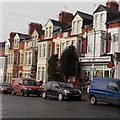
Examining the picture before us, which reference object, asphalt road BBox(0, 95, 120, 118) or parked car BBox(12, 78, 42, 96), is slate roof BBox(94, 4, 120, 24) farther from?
asphalt road BBox(0, 95, 120, 118)

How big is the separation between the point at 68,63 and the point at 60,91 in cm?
1184

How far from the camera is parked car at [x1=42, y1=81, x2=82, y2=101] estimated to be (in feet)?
84.1

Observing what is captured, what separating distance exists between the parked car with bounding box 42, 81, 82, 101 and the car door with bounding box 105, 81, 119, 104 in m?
4.72

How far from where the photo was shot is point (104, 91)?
2183cm

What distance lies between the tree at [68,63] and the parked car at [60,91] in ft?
32.1

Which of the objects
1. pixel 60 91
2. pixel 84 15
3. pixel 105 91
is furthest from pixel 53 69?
pixel 105 91

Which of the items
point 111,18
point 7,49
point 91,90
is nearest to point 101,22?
point 111,18

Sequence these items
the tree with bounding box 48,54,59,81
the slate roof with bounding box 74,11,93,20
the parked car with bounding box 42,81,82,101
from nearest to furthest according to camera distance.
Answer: the parked car with bounding box 42,81,82,101 → the tree with bounding box 48,54,59,81 → the slate roof with bounding box 74,11,93,20

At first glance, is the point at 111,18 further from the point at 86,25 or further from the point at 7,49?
the point at 7,49

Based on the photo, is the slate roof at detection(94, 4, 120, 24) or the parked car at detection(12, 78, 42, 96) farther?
the slate roof at detection(94, 4, 120, 24)

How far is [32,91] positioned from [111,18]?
1272cm

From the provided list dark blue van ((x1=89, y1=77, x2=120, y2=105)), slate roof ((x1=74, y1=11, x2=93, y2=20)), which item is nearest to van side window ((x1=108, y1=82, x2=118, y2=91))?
dark blue van ((x1=89, y1=77, x2=120, y2=105))

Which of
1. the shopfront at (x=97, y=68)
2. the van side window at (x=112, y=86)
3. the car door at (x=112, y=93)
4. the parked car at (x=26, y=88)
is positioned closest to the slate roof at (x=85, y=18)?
the shopfront at (x=97, y=68)

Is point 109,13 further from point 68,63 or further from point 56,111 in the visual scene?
point 56,111
